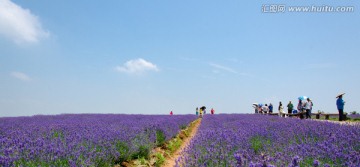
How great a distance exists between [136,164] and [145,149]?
0.47 meters

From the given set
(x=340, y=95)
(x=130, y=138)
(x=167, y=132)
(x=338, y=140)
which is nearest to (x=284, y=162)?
(x=338, y=140)

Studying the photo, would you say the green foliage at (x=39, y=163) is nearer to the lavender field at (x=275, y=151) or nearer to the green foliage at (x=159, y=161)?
the lavender field at (x=275, y=151)

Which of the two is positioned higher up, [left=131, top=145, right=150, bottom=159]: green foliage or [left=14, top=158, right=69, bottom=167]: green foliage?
[left=14, top=158, right=69, bottom=167]: green foliage

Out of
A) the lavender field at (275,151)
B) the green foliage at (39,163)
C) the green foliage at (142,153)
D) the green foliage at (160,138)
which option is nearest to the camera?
the lavender field at (275,151)

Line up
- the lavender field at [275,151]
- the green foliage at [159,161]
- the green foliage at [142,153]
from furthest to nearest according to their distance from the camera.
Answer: the green foliage at [142,153] < the green foliage at [159,161] < the lavender field at [275,151]

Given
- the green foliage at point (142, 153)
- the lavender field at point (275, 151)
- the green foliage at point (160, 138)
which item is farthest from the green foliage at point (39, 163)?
the green foliage at point (160, 138)

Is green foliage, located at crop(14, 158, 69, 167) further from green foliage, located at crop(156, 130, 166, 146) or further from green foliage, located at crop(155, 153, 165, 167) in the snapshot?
green foliage, located at crop(156, 130, 166, 146)

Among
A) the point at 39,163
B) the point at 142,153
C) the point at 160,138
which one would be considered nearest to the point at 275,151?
the point at 39,163

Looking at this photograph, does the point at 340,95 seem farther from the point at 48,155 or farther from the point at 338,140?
the point at 48,155

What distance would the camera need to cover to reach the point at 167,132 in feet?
29.0

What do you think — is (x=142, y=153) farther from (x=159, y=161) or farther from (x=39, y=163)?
(x=39, y=163)

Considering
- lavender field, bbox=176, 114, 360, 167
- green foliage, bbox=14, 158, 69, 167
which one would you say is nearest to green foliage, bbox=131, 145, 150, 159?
lavender field, bbox=176, 114, 360, 167

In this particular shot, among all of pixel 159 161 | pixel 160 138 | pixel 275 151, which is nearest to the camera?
pixel 275 151

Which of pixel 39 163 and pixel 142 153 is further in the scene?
pixel 142 153
